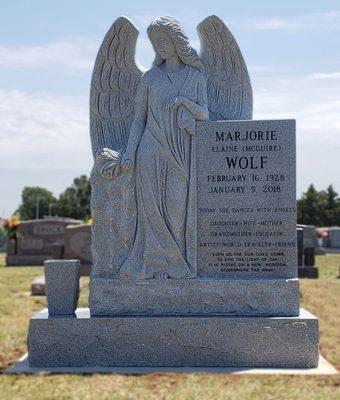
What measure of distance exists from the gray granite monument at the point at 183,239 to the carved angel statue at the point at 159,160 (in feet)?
0.04

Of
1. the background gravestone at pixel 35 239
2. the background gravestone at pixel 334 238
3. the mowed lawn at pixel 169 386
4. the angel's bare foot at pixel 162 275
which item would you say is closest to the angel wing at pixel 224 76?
the angel's bare foot at pixel 162 275

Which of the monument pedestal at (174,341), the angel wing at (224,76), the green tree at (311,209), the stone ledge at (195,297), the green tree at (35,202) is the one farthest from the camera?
the green tree at (35,202)

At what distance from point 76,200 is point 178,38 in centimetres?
6860

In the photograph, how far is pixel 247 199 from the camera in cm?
667

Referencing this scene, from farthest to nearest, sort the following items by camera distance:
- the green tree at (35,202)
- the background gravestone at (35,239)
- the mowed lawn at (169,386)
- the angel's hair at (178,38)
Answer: the green tree at (35,202)
the background gravestone at (35,239)
the angel's hair at (178,38)
the mowed lawn at (169,386)

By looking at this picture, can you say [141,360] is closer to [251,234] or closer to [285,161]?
[251,234]

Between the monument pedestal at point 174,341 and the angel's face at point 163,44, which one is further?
the angel's face at point 163,44

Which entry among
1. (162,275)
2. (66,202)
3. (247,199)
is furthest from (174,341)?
(66,202)

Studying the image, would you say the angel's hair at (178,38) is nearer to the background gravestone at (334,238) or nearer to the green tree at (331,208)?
the background gravestone at (334,238)

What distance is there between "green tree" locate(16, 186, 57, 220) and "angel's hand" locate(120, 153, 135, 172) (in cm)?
8062

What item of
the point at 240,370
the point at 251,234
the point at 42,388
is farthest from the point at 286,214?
the point at 42,388

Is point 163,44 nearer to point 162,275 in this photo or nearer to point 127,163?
point 127,163

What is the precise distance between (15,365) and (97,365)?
0.84m

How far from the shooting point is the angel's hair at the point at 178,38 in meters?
6.84
